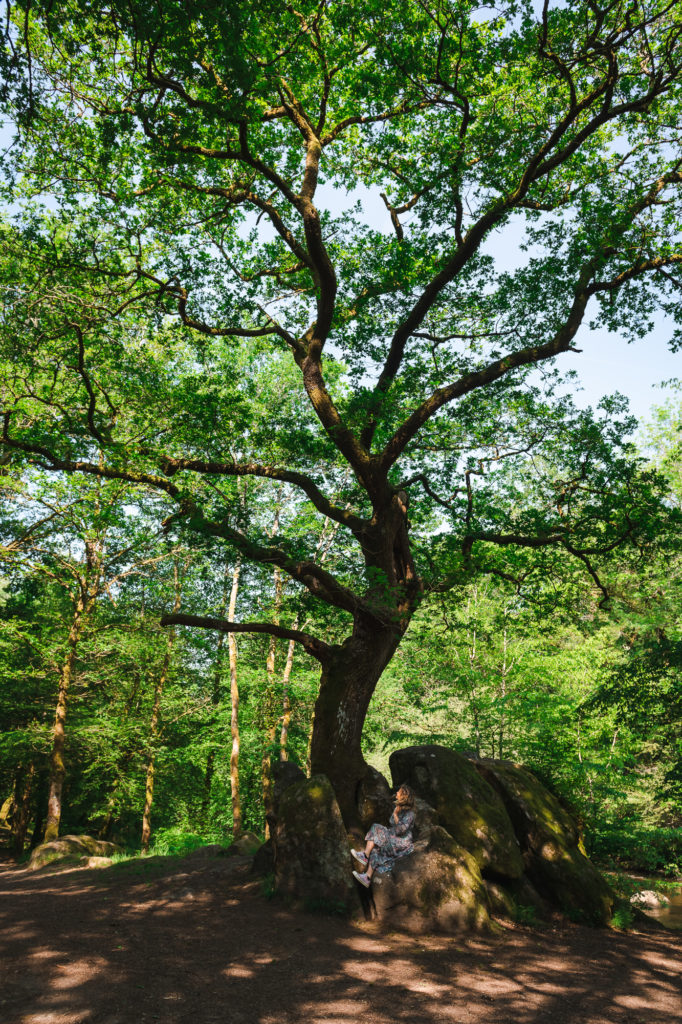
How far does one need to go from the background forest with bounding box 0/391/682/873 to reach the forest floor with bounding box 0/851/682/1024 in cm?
525

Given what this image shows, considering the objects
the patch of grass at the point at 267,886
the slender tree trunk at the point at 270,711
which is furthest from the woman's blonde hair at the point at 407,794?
the slender tree trunk at the point at 270,711

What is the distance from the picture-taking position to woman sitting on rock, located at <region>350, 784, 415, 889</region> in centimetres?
676

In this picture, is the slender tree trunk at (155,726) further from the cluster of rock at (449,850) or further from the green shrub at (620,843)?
the green shrub at (620,843)

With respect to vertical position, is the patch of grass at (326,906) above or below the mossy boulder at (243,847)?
above

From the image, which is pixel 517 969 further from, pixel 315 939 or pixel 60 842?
pixel 60 842

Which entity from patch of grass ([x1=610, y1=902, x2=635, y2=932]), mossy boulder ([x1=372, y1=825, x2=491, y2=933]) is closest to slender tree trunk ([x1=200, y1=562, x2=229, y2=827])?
mossy boulder ([x1=372, y1=825, x2=491, y2=933])

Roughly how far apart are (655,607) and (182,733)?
56.6 ft

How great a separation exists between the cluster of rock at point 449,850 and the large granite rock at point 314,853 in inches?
0.4

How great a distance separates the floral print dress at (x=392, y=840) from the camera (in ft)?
22.3

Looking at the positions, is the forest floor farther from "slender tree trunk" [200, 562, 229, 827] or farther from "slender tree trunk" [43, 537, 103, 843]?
"slender tree trunk" [200, 562, 229, 827]

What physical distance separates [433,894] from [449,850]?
1.87 feet

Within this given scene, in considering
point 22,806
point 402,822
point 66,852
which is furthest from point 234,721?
point 402,822

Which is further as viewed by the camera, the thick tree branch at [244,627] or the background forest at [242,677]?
the background forest at [242,677]

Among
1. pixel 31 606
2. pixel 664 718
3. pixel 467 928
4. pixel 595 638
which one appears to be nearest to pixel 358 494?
pixel 467 928
